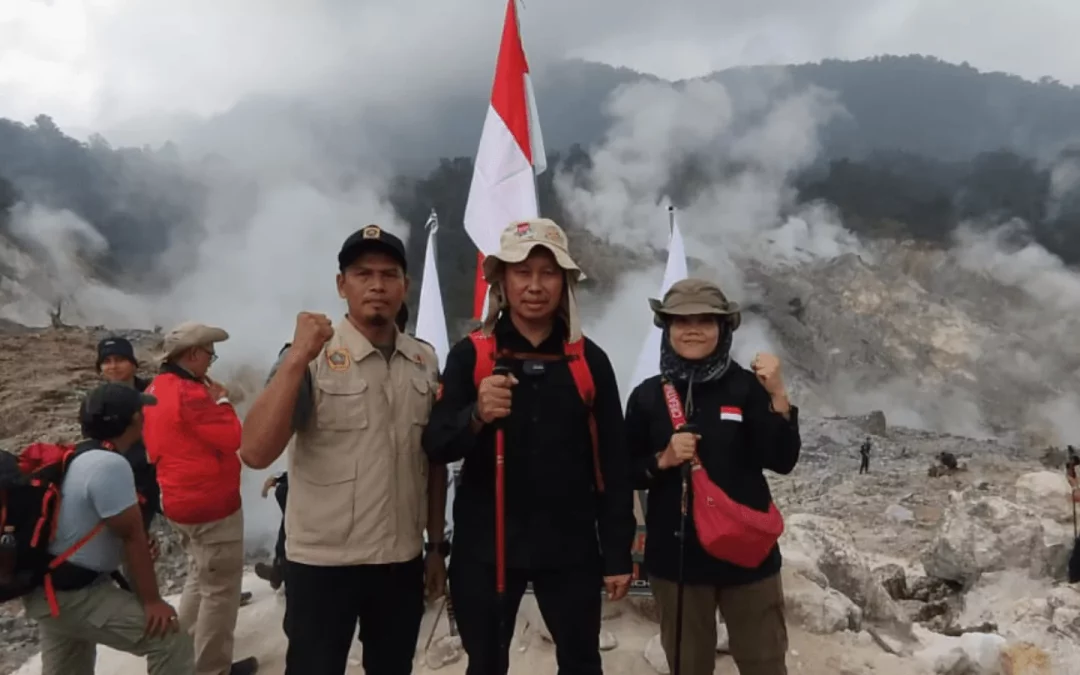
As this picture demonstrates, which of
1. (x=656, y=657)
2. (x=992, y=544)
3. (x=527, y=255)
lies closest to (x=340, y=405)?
(x=527, y=255)

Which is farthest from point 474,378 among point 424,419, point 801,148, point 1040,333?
point 801,148

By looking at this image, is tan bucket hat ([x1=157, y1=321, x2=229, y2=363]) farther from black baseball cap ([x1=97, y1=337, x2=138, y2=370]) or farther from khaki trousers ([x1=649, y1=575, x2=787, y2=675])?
khaki trousers ([x1=649, y1=575, x2=787, y2=675])

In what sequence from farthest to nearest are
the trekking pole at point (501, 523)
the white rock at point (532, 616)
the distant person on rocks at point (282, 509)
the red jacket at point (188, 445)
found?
the white rock at point (532, 616) < the red jacket at point (188, 445) < the distant person on rocks at point (282, 509) < the trekking pole at point (501, 523)

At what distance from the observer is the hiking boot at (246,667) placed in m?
3.20

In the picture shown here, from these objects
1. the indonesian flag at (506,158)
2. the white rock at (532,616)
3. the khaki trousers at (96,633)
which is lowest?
the white rock at (532,616)

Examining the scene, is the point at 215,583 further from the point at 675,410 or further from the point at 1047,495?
the point at 1047,495

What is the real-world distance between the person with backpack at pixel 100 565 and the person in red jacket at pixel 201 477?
1.34 feet

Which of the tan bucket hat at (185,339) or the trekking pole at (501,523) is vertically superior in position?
the tan bucket hat at (185,339)

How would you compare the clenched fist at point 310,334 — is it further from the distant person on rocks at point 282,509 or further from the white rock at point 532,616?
the white rock at point 532,616

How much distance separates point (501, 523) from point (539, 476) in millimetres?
150

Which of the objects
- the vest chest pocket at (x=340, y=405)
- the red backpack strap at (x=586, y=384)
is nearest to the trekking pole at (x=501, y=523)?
the red backpack strap at (x=586, y=384)

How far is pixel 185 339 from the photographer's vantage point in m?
2.82

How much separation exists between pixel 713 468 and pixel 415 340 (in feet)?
2.98

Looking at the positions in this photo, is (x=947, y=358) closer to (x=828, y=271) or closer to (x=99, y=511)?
(x=828, y=271)
